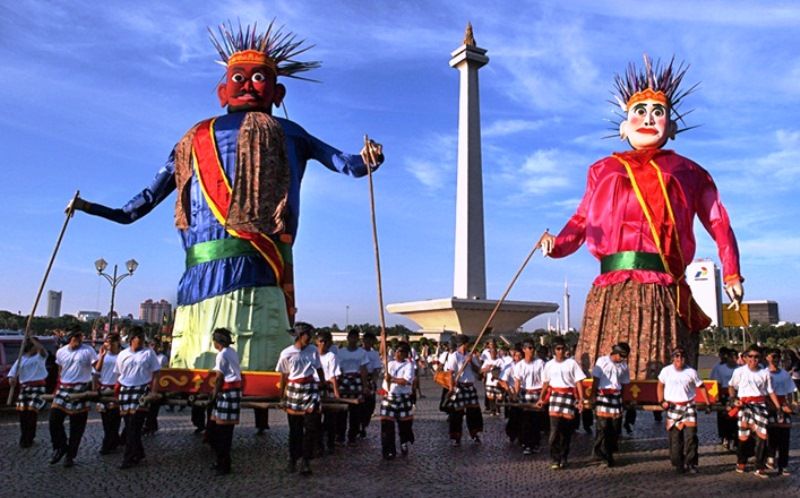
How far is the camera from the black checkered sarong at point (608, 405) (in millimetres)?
8180

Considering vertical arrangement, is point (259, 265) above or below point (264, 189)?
below

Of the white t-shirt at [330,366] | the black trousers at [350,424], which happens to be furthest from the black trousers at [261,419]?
the white t-shirt at [330,366]

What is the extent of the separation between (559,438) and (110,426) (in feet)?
17.8

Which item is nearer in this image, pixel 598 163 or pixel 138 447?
pixel 138 447

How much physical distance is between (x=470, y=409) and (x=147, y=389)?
14.2ft

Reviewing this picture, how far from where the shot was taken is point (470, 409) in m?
9.98

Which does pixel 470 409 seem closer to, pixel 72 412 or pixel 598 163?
pixel 598 163

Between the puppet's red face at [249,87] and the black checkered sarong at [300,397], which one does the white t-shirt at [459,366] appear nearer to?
the black checkered sarong at [300,397]

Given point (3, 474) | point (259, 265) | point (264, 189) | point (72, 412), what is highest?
point (264, 189)

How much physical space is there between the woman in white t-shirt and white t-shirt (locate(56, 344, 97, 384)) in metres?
0.90

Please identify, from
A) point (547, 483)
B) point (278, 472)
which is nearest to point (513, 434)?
point (547, 483)

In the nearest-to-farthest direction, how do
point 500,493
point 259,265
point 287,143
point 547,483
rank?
point 500,493
point 547,483
point 259,265
point 287,143

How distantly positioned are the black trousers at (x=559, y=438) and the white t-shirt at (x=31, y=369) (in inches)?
256

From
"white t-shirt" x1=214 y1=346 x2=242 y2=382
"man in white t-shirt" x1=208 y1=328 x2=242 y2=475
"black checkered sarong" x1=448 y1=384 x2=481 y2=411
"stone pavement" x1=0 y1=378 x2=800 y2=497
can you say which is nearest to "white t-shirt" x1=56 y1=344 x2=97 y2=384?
"stone pavement" x1=0 y1=378 x2=800 y2=497
